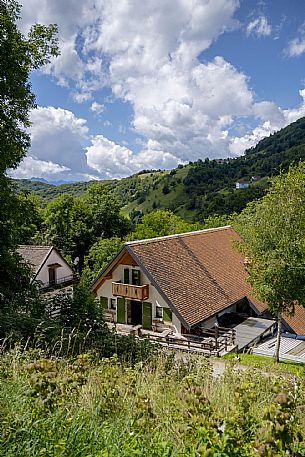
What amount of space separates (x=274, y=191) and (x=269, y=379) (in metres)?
13.9

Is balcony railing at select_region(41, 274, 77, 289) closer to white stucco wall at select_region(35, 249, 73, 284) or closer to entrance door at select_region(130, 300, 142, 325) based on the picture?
white stucco wall at select_region(35, 249, 73, 284)

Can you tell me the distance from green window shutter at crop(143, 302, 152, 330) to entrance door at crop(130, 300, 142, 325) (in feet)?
2.54

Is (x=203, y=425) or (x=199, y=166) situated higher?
(x=199, y=166)

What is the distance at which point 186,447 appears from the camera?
131 inches

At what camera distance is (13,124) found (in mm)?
11938

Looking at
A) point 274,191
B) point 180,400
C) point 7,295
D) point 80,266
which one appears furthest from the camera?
point 80,266

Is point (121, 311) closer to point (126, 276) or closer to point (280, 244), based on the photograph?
point (126, 276)

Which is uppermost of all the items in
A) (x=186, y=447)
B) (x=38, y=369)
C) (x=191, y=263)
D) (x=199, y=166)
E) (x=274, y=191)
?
(x=199, y=166)

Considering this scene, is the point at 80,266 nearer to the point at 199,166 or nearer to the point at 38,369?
the point at 38,369

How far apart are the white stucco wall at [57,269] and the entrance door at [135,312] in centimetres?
998

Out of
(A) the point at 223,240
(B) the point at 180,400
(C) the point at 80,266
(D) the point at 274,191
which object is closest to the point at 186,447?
(B) the point at 180,400

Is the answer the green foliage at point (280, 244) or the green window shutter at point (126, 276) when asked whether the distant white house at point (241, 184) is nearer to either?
the green window shutter at point (126, 276)

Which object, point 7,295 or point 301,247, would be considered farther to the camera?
point 301,247

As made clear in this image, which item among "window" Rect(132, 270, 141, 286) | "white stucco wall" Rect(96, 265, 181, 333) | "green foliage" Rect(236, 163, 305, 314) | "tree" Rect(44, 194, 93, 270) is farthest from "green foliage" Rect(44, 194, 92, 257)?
"green foliage" Rect(236, 163, 305, 314)
